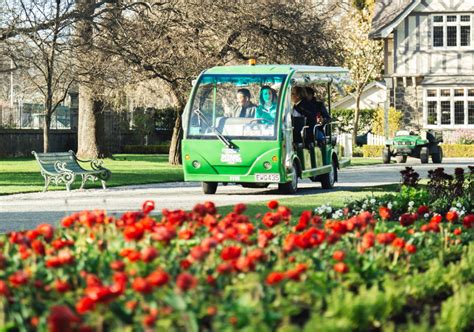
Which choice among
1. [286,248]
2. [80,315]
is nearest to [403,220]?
[286,248]

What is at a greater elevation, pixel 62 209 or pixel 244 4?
pixel 244 4

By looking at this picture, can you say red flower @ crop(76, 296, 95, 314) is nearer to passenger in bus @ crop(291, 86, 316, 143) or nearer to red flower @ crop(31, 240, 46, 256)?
red flower @ crop(31, 240, 46, 256)

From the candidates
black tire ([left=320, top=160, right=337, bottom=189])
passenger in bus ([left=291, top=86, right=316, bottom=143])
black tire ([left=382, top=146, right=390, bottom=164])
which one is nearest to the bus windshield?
passenger in bus ([left=291, top=86, right=316, bottom=143])

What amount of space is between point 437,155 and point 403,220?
1163 inches

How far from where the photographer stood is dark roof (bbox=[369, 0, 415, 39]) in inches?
1938

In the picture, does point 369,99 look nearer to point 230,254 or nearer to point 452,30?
point 452,30

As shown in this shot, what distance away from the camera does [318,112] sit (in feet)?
76.6

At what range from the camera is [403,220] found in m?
8.83

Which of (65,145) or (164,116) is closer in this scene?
(65,145)

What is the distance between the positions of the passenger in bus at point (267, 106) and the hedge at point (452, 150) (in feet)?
81.3

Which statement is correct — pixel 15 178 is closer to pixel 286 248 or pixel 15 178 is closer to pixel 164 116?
pixel 286 248

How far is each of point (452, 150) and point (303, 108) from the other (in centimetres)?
2379

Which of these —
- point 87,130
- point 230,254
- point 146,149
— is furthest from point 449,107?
point 230,254

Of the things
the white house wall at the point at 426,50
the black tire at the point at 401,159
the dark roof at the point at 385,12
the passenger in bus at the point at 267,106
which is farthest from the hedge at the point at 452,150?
the passenger in bus at the point at 267,106
